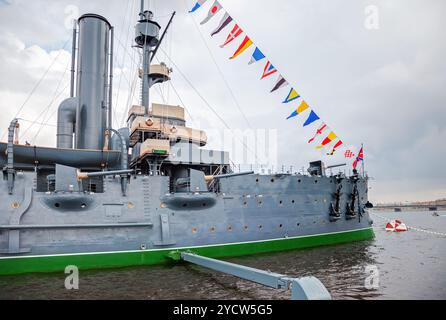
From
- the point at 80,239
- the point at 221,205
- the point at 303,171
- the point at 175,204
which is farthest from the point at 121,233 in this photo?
the point at 303,171

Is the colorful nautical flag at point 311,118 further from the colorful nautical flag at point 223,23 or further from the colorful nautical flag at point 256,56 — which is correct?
the colorful nautical flag at point 223,23

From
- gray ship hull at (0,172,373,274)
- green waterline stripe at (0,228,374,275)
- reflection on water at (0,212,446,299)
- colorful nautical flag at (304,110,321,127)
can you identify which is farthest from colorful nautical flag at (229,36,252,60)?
reflection on water at (0,212,446,299)

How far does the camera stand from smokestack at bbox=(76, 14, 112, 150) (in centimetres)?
1669

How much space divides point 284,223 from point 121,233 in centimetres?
885

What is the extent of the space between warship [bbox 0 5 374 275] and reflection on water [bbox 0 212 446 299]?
1.03 meters

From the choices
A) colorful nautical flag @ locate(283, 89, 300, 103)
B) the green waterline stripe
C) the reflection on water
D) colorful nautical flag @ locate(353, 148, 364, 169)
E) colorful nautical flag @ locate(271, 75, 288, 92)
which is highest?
colorful nautical flag @ locate(271, 75, 288, 92)

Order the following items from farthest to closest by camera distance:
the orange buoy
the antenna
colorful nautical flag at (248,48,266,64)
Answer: the orange buoy < the antenna < colorful nautical flag at (248,48,266,64)

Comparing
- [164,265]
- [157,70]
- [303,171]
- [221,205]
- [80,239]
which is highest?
[157,70]

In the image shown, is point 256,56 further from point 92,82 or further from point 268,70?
point 92,82

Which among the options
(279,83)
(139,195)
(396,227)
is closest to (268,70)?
(279,83)

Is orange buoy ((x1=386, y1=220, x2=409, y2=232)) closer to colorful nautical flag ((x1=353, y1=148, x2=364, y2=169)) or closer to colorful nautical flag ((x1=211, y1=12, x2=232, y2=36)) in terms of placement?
colorful nautical flag ((x1=353, y1=148, x2=364, y2=169))

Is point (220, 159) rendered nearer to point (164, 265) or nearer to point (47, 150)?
point (164, 265)

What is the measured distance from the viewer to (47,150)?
1417cm
